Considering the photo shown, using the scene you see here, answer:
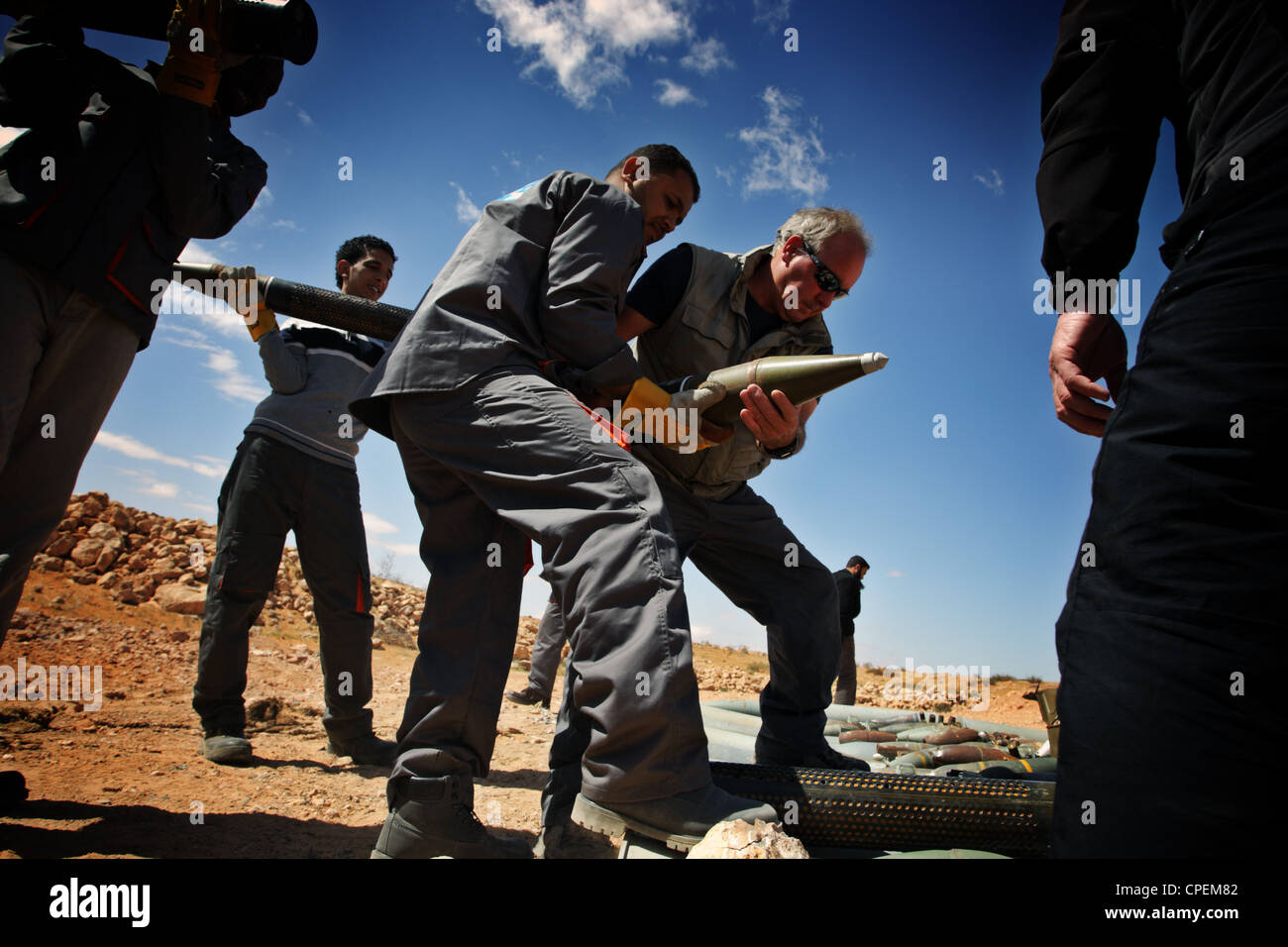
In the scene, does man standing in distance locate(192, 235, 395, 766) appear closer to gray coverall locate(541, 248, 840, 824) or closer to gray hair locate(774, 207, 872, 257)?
gray coverall locate(541, 248, 840, 824)

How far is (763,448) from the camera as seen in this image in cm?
308

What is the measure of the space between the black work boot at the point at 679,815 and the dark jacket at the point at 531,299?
1237 mm

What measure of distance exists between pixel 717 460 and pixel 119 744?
352 centimetres

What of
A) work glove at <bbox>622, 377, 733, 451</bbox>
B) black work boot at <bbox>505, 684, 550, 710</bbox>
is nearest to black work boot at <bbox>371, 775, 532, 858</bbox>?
work glove at <bbox>622, 377, 733, 451</bbox>

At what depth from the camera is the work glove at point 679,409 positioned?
260 cm

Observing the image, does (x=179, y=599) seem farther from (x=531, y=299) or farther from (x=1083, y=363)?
(x=1083, y=363)

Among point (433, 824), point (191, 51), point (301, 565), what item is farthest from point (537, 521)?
point (301, 565)

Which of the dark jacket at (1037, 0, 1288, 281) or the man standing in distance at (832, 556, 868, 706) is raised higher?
the dark jacket at (1037, 0, 1288, 281)

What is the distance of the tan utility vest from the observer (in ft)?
10.2

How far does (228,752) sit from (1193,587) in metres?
4.06

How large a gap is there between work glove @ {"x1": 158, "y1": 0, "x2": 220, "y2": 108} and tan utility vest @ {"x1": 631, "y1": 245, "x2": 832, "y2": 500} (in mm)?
1969

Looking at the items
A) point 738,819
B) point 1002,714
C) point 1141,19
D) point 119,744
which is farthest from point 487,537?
point 1002,714

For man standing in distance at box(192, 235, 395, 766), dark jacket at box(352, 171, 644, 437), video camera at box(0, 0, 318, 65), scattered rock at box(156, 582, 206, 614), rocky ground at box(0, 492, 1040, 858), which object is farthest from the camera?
scattered rock at box(156, 582, 206, 614)

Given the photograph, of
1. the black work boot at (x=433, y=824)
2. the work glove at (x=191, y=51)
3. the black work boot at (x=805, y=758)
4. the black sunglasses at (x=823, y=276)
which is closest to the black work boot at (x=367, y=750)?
the black work boot at (x=433, y=824)
